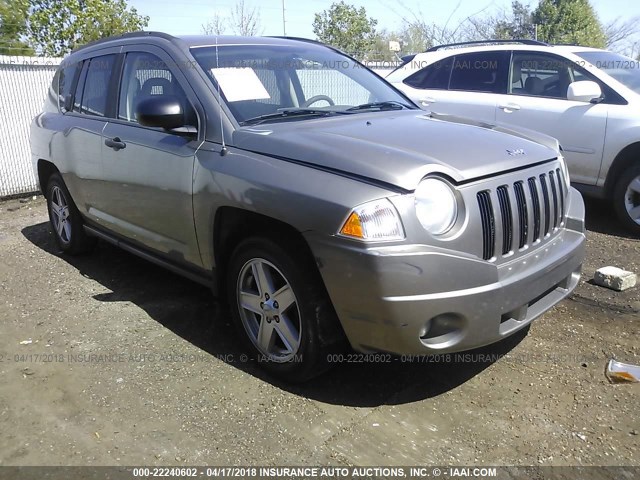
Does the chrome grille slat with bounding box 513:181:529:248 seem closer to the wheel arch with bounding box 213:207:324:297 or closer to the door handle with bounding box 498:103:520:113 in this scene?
the wheel arch with bounding box 213:207:324:297

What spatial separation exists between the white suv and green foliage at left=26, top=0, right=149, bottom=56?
15.2m

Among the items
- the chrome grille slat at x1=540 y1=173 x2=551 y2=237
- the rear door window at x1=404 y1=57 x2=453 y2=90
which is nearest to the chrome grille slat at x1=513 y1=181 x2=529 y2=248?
the chrome grille slat at x1=540 y1=173 x2=551 y2=237

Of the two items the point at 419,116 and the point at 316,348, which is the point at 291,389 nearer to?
the point at 316,348

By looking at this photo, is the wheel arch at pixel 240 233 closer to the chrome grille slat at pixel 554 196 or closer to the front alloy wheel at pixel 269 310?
the front alloy wheel at pixel 269 310

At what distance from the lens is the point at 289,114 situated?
139 inches

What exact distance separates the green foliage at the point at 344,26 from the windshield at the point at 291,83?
24586 millimetres

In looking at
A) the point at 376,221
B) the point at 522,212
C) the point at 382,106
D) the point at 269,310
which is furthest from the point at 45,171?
the point at 522,212

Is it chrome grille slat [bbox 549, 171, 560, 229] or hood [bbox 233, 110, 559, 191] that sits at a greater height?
hood [bbox 233, 110, 559, 191]

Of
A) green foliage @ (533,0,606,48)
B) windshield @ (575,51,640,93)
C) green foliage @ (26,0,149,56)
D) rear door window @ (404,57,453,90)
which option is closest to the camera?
A: windshield @ (575,51,640,93)

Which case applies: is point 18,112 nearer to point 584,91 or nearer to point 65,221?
point 65,221

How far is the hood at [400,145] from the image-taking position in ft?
8.78

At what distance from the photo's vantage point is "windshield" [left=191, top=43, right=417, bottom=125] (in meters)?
3.49

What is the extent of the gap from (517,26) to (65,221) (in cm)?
2416

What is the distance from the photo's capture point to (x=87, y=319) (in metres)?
4.13
